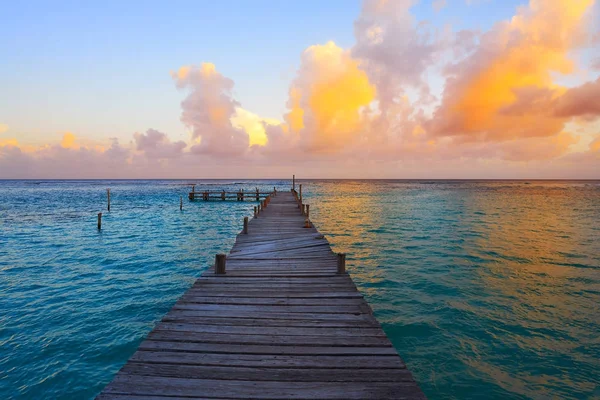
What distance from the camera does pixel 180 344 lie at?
16.1ft

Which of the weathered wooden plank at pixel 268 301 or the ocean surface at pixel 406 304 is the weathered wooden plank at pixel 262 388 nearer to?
the weathered wooden plank at pixel 268 301

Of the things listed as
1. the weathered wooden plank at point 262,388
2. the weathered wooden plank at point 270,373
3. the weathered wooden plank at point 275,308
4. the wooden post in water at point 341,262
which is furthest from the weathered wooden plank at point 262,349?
the wooden post in water at point 341,262

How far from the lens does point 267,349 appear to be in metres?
4.83

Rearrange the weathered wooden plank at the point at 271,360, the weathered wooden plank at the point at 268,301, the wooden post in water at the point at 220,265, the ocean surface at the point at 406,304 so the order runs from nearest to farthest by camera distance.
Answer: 1. the weathered wooden plank at the point at 271,360
2. the weathered wooden plank at the point at 268,301
3. the ocean surface at the point at 406,304
4. the wooden post in water at the point at 220,265

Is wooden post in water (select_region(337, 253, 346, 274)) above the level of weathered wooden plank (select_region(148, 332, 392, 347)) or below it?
above

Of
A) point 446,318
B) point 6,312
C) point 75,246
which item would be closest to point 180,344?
point 446,318

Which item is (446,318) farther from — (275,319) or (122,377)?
(122,377)

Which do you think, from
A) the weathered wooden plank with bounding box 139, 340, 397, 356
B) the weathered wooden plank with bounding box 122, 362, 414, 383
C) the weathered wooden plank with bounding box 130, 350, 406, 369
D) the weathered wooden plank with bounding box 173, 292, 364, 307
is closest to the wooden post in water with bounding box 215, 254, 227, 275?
the weathered wooden plank with bounding box 173, 292, 364, 307

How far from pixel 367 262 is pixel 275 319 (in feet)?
35.5

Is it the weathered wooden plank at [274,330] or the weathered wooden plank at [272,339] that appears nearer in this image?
the weathered wooden plank at [272,339]

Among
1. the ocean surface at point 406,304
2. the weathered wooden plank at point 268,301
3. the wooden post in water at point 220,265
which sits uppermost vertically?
the wooden post in water at point 220,265

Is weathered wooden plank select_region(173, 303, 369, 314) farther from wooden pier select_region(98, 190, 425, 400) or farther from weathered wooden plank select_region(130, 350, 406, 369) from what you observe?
weathered wooden plank select_region(130, 350, 406, 369)

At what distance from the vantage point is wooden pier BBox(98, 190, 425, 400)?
3.91 meters

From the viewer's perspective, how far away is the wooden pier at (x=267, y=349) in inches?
154
